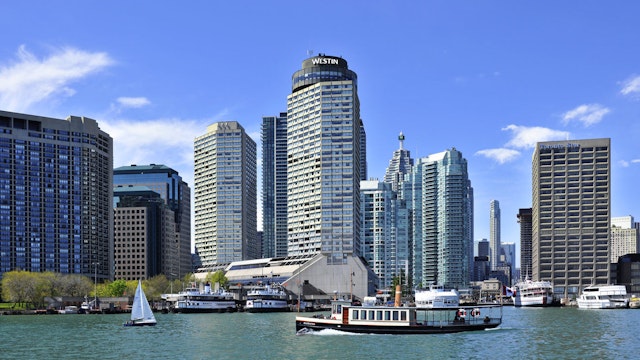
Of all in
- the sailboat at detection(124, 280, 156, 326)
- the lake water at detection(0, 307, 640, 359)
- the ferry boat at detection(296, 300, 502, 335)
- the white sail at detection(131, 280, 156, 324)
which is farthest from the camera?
the white sail at detection(131, 280, 156, 324)

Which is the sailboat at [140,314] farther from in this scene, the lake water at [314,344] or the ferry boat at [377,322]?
the ferry boat at [377,322]

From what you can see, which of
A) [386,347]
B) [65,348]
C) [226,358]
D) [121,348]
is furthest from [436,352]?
[65,348]

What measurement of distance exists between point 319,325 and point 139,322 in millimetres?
52407

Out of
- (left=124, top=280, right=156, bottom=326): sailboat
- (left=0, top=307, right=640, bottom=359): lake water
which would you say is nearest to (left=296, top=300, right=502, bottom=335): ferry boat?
(left=0, top=307, right=640, bottom=359): lake water

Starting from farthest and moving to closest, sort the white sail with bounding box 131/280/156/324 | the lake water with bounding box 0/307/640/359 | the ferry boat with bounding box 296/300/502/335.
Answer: the white sail with bounding box 131/280/156/324 → the ferry boat with bounding box 296/300/502/335 → the lake water with bounding box 0/307/640/359

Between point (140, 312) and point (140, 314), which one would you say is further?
point (140, 312)

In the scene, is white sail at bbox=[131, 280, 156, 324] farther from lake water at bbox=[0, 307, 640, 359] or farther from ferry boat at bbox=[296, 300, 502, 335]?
ferry boat at bbox=[296, 300, 502, 335]

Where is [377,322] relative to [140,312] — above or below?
above

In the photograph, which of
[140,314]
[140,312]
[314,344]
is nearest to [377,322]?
[314,344]

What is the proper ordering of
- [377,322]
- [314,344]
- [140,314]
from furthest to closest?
[140,314]
[377,322]
[314,344]

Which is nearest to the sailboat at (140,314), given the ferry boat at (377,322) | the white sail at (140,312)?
the white sail at (140,312)

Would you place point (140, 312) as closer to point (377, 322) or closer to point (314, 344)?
point (377, 322)

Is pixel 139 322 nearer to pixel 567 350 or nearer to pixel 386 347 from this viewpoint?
pixel 386 347

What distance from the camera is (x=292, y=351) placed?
94.1 metres
